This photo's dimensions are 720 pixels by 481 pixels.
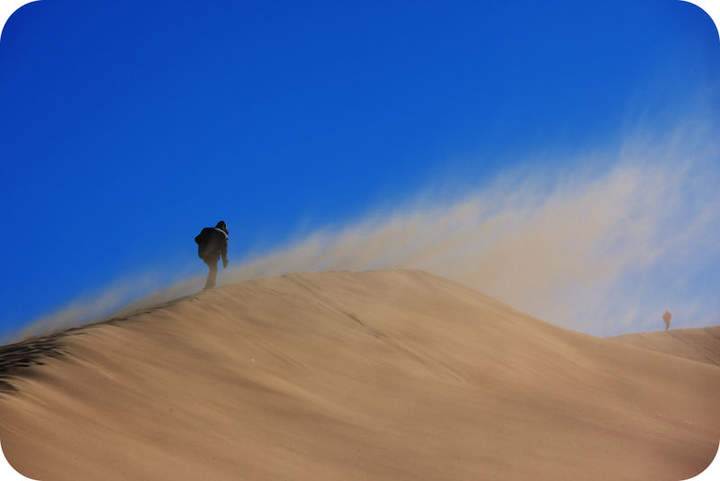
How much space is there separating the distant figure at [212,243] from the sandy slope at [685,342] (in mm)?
17373

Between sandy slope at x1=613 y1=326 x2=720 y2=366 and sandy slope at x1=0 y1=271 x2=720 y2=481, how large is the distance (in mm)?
14789

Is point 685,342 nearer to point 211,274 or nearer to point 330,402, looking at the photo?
point 211,274

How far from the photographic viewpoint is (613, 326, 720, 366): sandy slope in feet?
75.0

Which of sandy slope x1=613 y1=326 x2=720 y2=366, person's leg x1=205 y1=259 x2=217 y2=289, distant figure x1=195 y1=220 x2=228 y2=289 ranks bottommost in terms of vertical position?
person's leg x1=205 y1=259 x2=217 y2=289

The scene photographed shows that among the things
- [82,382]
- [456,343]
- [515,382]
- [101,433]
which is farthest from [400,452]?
[456,343]

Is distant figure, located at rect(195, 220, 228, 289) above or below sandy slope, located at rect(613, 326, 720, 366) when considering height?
below

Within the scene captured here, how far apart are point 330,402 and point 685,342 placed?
74.0 feet

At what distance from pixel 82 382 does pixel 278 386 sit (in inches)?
67.3

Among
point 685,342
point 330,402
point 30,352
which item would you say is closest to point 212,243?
point 30,352

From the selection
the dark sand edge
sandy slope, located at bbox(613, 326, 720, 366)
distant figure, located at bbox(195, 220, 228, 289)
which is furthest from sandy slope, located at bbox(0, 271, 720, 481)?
sandy slope, located at bbox(613, 326, 720, 366)

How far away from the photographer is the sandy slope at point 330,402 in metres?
4.27

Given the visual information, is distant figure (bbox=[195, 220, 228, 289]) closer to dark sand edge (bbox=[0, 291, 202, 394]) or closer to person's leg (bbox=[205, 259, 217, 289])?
person's leg (bbox=[205, 259, 217, 289])

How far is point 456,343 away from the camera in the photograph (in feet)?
27.8

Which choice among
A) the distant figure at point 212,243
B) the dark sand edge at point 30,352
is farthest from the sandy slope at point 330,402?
the distant figure at point 212,243
